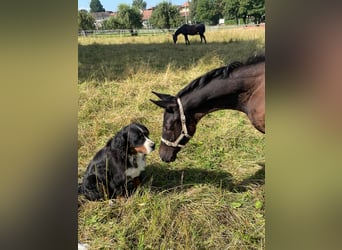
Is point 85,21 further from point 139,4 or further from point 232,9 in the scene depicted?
point 232,9

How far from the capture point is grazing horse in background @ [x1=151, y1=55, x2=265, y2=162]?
2062 mm

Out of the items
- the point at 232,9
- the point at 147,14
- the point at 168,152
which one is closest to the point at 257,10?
the point at 232,9

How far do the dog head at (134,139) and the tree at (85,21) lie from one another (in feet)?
1.95

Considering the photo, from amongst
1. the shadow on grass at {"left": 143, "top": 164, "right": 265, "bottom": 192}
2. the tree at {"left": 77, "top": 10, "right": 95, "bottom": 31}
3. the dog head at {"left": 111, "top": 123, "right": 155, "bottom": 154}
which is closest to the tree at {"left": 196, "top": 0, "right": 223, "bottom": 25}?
the tree at {"left": 77, "top": 10, "right": 95, "bottom": 31}

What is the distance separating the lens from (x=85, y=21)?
192 cm

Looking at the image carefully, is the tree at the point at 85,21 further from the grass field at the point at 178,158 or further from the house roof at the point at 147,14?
the house roof at the point at 147,14

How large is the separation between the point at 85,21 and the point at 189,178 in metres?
1.09

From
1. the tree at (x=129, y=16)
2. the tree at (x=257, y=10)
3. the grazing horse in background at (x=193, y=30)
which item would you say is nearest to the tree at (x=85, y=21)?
the tree at (x=129, y=16)

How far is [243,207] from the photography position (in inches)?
78.6

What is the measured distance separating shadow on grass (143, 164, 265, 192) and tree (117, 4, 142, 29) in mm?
865

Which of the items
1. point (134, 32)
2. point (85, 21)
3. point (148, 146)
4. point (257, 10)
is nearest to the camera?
point (257, 10)

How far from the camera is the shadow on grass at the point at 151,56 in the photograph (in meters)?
2.02
